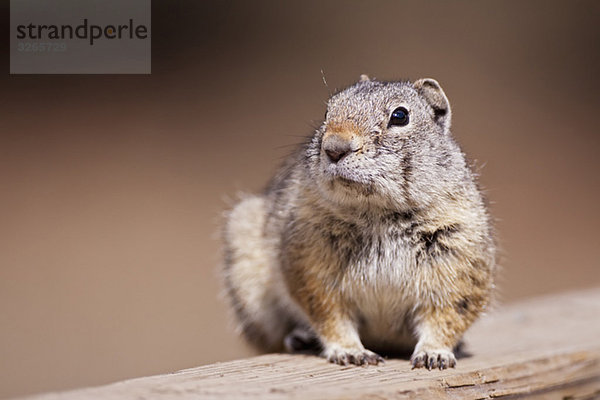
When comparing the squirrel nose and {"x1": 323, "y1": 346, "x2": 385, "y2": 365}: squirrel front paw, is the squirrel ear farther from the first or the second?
{"x1": 323, "y1": 346, "x2": 385, "y2": 365}: squirrel front paw

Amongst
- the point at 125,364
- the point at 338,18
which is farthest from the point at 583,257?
the point at 125,364

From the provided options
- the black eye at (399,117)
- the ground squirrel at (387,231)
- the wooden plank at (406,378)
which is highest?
the black eye at (399,117)

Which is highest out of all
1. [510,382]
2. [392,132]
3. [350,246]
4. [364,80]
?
[364,80]

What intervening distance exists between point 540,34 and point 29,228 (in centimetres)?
650

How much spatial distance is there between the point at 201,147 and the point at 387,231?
5.73 meters

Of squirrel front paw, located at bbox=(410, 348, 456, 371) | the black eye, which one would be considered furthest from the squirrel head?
squirrel front paw, located at bbox=(410, 348, 456, 371)

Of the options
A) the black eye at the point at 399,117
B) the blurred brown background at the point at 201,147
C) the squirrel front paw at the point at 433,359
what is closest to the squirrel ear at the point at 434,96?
the black eye at the point at 399,117

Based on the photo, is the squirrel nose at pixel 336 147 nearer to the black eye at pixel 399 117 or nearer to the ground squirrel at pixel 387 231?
the ground squirrel at pixel 387 231

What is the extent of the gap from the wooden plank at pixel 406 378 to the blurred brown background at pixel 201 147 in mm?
3305

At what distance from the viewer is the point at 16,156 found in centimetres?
846

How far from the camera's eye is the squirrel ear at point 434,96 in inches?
154

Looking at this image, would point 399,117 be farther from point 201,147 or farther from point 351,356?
point 201,147

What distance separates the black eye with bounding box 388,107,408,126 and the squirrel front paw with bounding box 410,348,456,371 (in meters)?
1.01

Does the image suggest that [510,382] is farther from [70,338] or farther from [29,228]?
[29,228]
